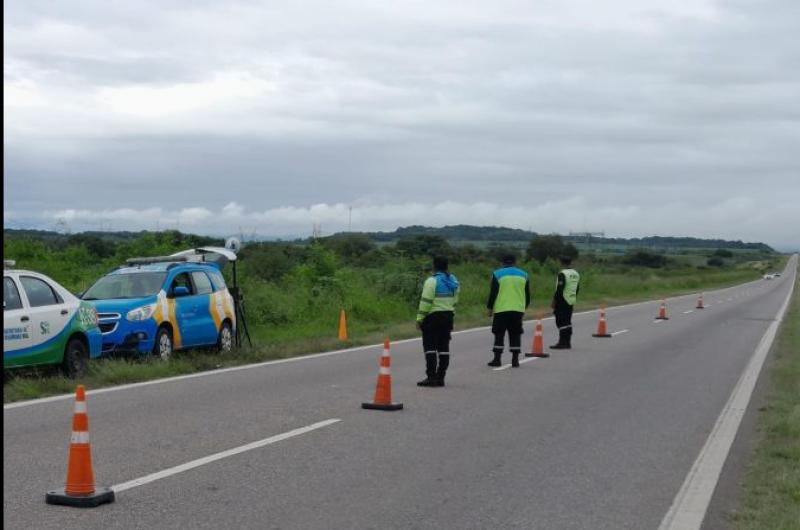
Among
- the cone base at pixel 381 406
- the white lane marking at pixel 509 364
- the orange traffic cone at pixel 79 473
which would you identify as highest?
the orange traffic cone at pixel 79 473

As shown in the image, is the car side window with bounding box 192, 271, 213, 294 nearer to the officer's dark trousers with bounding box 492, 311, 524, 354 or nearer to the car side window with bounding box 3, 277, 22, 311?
the car side window with bounding box 3, 277, 22, 311

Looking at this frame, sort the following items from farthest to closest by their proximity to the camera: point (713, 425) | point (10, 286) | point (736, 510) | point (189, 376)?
point (189, 376) → point (10, 286) → point (713, 425) → point (736, 510)

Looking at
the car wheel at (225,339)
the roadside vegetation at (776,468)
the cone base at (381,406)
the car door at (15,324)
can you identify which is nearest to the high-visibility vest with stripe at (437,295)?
the cone base at (381,406)

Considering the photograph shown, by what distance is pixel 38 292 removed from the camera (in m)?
14.2

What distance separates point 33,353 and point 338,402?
13.8 ft

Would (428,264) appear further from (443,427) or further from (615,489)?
(615,489)

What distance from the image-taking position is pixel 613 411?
12906 mm

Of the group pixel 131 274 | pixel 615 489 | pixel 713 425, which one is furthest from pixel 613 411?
pixel 131 274

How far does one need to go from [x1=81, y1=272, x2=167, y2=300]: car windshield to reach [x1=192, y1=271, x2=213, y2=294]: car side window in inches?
34.8

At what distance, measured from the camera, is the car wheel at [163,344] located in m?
16.8

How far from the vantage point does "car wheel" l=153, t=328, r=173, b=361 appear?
16812 millimetres

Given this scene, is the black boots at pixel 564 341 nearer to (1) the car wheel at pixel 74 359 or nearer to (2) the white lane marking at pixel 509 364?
(2) the white lane marking at pixel 509 364

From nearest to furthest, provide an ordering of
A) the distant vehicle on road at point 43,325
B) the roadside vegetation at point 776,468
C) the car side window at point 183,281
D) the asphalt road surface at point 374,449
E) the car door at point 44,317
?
the asphalt road surface at point 374,449 < the roadside vegetation at point 776,468 < the distant vehicle on road at point 43,325 < the car door at point 44,317 < the car side window at point 183,281

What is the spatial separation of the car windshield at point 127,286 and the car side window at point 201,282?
883 millimetres
